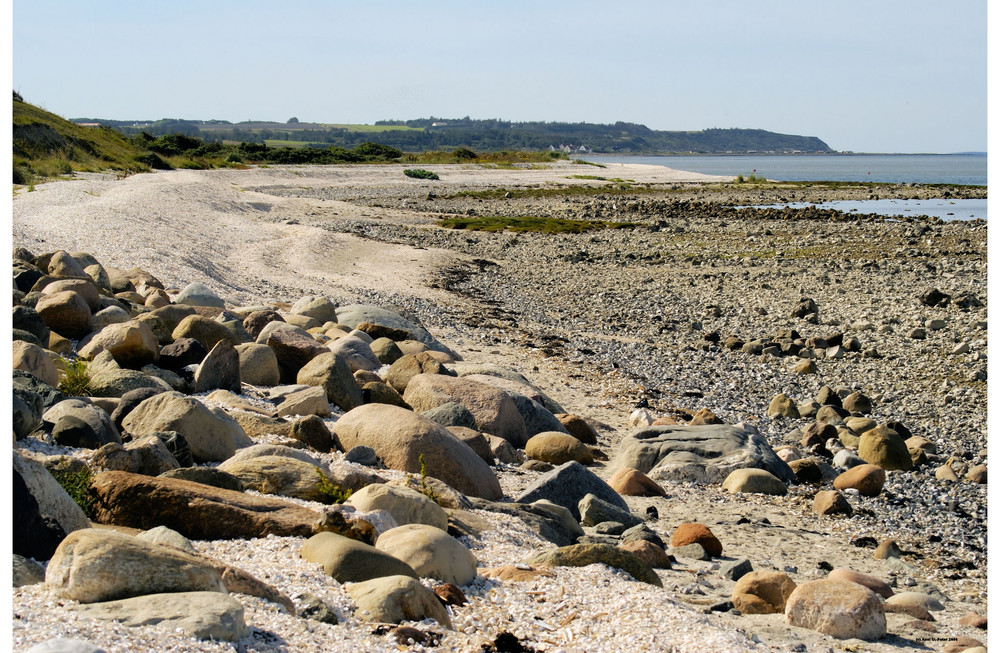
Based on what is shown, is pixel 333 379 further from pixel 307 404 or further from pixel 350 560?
pixel 350 560

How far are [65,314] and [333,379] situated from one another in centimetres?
285

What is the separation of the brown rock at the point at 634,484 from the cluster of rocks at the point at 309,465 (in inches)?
0.8

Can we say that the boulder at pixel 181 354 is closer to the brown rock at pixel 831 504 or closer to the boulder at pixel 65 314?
the boulder at pixel 65 314

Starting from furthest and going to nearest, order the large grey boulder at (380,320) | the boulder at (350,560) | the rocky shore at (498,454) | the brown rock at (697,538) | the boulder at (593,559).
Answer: the large grey boulder at (380,320) < the brown rock at (697,538) < the boulder at (593,559) < the boulder at (350,560) < the rocky shore at (498,454)

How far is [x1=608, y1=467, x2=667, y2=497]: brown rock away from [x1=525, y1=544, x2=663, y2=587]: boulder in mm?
2689

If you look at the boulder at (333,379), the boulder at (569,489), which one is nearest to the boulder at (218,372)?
the boulder at (333,379)

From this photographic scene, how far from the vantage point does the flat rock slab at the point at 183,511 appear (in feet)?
14.4

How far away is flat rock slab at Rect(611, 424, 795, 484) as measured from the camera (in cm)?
844

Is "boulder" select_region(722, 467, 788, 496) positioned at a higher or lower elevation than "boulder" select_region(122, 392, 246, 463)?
lower

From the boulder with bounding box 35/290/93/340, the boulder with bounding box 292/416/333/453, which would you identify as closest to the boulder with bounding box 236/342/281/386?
the boulder with bounding box 35/290/93/340

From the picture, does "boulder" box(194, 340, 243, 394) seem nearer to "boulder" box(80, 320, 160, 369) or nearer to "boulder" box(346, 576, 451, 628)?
"boulder" box(80, 320, 160, 369)

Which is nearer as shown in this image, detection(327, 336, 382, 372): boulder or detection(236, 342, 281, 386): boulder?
detection(236, 342, 281, 386): boulder

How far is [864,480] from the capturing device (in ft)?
27.3

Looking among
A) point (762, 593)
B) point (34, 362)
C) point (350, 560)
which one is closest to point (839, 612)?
point (762, 593)
